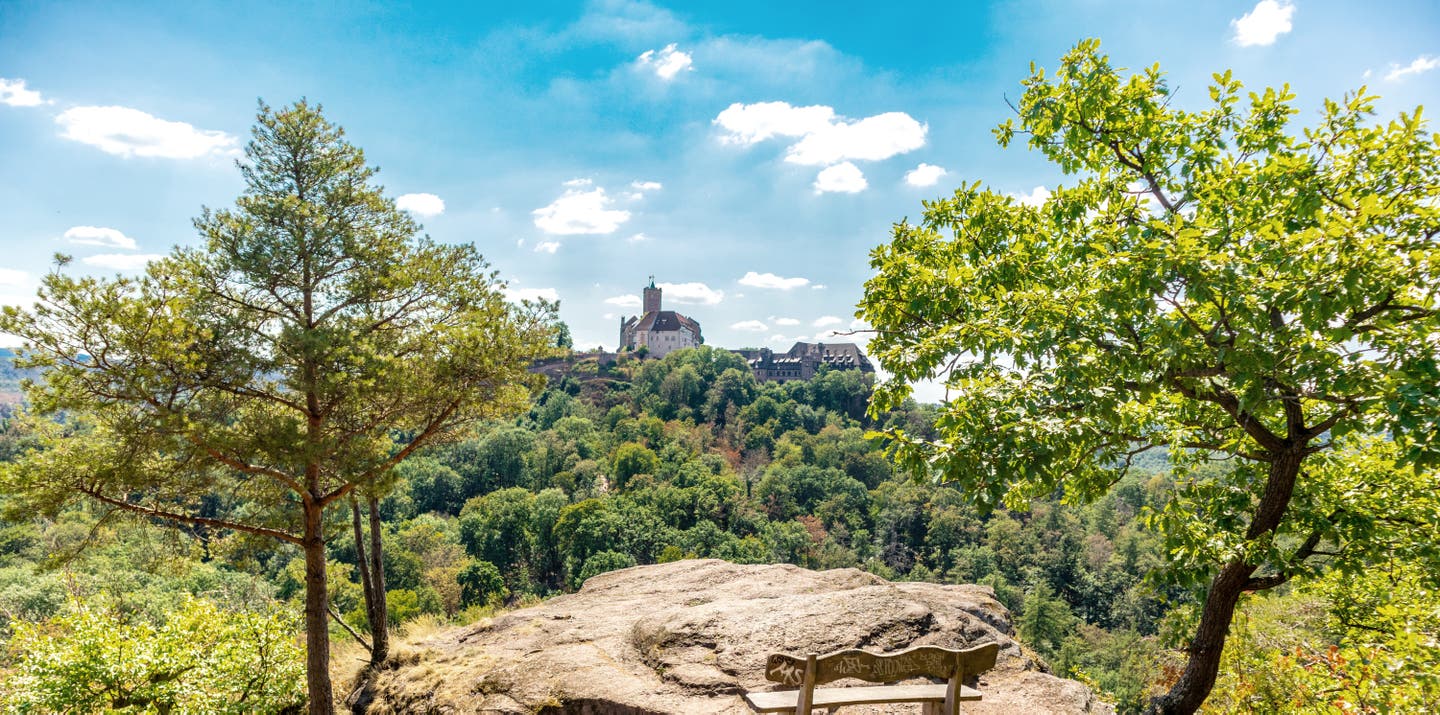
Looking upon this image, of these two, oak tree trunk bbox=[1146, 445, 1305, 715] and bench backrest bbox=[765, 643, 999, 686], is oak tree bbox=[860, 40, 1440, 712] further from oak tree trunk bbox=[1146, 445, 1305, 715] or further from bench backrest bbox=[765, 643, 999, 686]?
bench backrest bbox=[765, 643, 999, 686]

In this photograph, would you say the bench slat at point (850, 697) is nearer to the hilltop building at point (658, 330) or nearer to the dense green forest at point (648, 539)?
the dense green forest at point (648, 539)

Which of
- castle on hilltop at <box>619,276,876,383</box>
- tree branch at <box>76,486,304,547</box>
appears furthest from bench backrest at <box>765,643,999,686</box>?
castle on hilltop at <box>619,276,876,383</box>

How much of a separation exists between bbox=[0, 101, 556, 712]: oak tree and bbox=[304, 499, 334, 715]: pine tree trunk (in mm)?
24

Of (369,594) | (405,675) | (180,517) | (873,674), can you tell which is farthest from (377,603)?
(873,674)

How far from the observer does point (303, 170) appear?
935 centimetres

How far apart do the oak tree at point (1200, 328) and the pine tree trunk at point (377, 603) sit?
28.3ft

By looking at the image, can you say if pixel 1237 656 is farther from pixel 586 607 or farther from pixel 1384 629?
pixel 586 607

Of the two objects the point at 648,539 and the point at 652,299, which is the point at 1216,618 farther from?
the point at 652,299

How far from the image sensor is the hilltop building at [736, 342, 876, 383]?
101506 mm

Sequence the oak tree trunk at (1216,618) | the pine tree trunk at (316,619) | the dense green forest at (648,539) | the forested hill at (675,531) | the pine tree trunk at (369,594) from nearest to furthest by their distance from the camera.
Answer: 1. the oak tree trunk at (1216,618)
2. the pine tree trunk at (316,619)
3. the dense green forest at (648,539)
4. the pine tree trunk at (369,594)
5. the forested hill at (675,531)

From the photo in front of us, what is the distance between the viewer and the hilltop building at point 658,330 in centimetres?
10675

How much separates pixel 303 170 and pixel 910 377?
28.5 ft

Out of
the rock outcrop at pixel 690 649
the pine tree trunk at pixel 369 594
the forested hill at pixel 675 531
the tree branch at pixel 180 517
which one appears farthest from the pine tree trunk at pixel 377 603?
the forested hill at pixel 675 531

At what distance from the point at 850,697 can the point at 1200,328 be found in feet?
10.5
